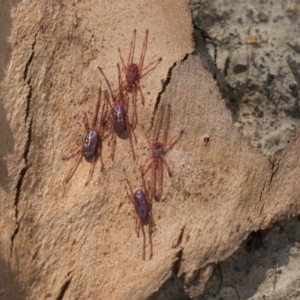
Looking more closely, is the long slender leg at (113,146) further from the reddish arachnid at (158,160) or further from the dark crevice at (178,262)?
the dark crevice at (178,262)

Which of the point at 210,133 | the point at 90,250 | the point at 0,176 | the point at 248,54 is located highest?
the point at 248,54

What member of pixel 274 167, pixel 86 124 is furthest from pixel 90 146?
pixel 274 167

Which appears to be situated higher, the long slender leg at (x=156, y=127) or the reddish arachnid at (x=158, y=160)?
the long slender leg at (x=156, y=127)

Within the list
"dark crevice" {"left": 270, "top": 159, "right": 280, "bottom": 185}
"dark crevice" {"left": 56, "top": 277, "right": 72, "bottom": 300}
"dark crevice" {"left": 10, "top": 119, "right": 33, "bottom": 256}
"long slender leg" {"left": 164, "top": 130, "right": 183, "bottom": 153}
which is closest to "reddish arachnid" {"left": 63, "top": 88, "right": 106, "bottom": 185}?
"dark crevice" {"left": 10, "top": 119, "right": 33, "bottom": 256}

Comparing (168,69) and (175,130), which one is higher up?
(168,69)

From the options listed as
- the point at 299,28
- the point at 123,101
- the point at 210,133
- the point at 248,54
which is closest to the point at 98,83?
the point at 123,101

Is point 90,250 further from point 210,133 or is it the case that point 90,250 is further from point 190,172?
point 210,133

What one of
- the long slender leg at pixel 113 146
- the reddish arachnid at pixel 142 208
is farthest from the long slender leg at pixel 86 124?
the reddish arachnid at pixel 142 208

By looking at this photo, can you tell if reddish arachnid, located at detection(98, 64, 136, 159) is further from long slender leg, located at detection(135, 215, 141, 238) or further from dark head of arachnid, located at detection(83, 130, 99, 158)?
long slender leg, located at detection(135, 215, 141, 238)

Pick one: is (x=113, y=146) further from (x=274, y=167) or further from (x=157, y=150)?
(x=274, y=167)
